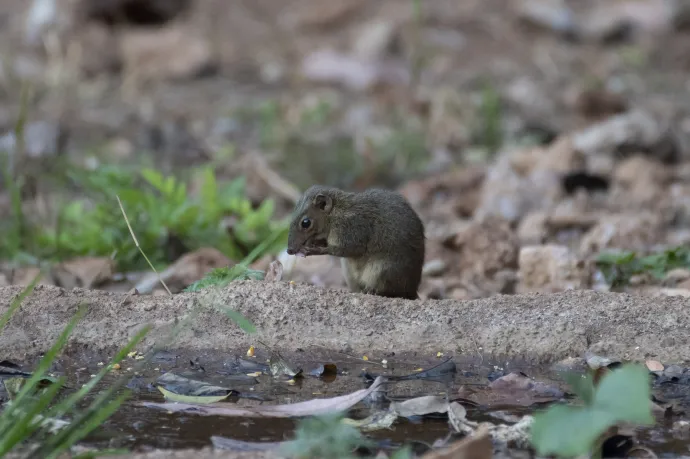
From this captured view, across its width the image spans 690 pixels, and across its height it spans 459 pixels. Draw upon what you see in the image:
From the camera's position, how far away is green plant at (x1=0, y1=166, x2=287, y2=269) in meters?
5.68

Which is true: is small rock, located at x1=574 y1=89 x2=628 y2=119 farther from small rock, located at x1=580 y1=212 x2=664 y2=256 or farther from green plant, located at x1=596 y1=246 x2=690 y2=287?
green plant, located at x1=596 y1=246 x2=690 y2=287

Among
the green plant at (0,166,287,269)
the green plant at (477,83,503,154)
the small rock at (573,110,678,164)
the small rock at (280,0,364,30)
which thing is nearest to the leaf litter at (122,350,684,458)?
the green plant at (0,166,287,269)

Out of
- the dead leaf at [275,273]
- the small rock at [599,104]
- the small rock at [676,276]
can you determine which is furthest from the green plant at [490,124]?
the dead leaf at [275,273]

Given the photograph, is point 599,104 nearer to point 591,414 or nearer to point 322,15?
point 322,15

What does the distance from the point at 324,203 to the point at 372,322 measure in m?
1.20

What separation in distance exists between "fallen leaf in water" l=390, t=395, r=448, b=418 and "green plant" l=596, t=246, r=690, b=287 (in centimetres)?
210

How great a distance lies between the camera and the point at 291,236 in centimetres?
513

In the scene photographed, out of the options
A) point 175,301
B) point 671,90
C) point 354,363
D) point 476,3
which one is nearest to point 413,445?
point 354,363

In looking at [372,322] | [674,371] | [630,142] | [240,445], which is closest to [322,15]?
[630,142]

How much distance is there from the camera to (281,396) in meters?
3.70

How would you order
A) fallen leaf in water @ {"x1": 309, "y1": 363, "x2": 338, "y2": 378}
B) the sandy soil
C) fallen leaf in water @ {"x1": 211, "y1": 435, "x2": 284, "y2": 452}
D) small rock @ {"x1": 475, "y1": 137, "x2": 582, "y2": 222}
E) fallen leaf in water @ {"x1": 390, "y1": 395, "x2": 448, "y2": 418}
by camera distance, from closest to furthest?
fallen leaf in water @ {"x1": 211, "y1": 435, "x2": 284, "y2": 452} → fallen leaf in water @ {"x1": 390, "y1": 395, "x2": 448, "y2": 418} → fallen leaf in water @ {"x1": 309, "y1": 363, "x2": 338, "y2": 378} → the sandy soil → small rock @ {"x1": 475, "y1": 137, "x2": 582, "y2": 222}

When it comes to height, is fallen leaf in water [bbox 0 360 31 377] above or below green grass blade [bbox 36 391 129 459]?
below

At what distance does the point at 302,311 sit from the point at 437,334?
0.51 metres

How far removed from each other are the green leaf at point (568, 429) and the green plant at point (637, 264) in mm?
2721
